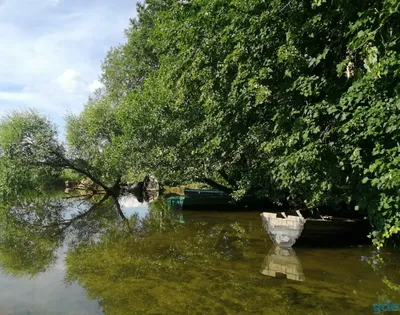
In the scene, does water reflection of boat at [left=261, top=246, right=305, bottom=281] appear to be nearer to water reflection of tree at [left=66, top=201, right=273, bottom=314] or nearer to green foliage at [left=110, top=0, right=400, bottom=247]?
water reflection of tree at [left=66, top=201, right=273, bottom=314]

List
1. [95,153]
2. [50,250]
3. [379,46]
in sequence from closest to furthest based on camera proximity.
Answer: [379,46], [50,250], [95,153]

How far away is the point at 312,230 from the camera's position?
34.1 ft

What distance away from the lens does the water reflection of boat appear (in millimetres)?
8094

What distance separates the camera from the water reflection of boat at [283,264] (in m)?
8.09

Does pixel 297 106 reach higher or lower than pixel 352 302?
Answer: higher

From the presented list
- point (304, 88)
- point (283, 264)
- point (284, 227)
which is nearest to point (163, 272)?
point (283, 264)

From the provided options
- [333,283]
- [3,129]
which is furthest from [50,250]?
[3,129]

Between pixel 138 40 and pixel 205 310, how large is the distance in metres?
27.4

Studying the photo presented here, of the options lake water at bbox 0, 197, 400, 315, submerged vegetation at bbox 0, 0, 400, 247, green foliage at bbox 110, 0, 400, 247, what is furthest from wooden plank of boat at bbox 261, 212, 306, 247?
green foliage at bbox 110, 0, 400, 247

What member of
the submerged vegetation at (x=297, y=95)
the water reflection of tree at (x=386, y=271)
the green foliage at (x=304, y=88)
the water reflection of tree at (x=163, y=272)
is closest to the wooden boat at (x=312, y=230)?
the submerged vegetation at (x=297, y=95)

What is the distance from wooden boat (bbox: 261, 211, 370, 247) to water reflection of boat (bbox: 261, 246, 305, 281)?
432 mm

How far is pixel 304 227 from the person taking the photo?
1018 cm

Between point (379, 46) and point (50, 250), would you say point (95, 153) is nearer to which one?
point (50, 250)

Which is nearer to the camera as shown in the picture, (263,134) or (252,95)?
(252,95)
